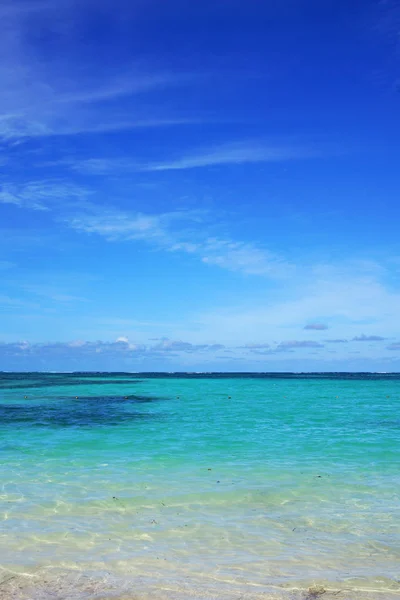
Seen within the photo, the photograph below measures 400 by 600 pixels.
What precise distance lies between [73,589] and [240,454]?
10.8 m

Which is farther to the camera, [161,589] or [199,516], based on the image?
[199,516]

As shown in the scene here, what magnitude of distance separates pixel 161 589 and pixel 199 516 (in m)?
3.50

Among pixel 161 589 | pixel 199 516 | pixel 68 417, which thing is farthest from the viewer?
pixel 68 417

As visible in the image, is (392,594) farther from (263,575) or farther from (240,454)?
(240,454)

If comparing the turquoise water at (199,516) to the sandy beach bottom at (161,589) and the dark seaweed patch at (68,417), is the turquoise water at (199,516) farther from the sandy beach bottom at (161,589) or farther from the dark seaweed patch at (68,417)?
the dark seaweed patch at (68,417)

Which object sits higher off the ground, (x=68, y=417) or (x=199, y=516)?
(x=199, y=516)

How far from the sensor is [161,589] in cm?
659

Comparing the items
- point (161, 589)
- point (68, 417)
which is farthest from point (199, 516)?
point (68, 417)

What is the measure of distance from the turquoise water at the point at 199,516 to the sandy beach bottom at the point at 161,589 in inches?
1.1

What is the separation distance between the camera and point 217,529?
30.4ft

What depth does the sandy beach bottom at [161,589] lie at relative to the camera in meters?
6.30

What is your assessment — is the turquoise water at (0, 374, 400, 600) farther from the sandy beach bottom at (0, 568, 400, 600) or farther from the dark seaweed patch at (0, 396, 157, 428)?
the dark seaweed patch at (0, 396, 157, 428)

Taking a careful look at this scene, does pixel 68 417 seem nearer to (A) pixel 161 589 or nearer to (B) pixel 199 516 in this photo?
(B) pixel 199 516

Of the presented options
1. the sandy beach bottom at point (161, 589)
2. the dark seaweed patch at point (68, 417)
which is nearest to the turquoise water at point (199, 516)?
the sandy beach bottom at point (161, 589)
